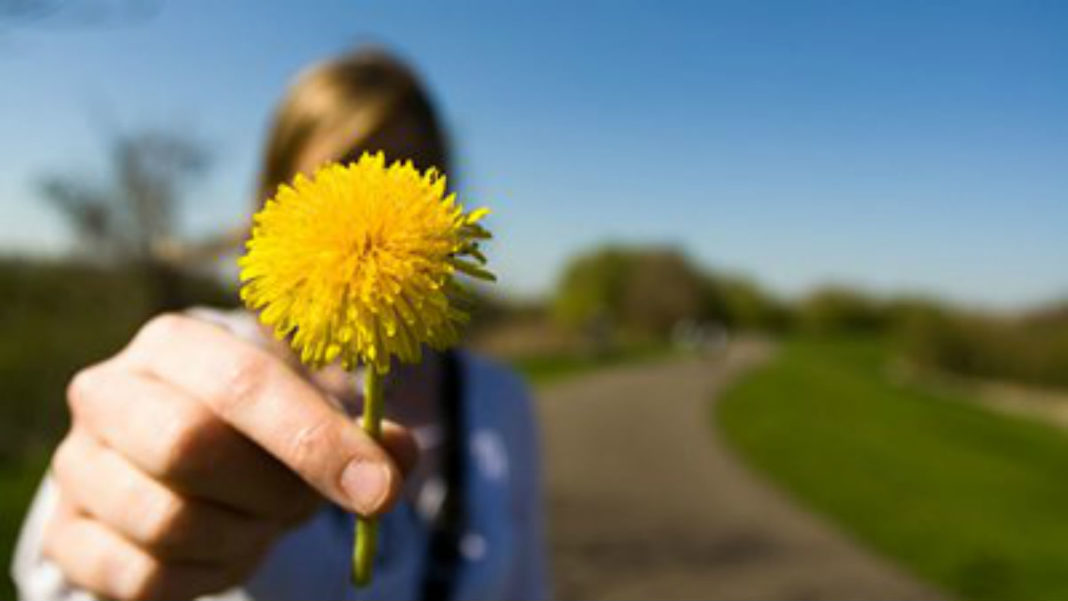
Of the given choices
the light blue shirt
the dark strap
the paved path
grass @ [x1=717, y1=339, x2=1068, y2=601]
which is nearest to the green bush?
grass @ [x1=717, y1=339, x2=1068, y2=601]

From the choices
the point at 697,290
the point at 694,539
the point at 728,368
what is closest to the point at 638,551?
the point at 694,539

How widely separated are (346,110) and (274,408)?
1.60m

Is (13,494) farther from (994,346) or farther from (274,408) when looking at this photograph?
(994,346)

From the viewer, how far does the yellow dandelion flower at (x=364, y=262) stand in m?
0.54

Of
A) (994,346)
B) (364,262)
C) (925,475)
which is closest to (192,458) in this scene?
(364,262)

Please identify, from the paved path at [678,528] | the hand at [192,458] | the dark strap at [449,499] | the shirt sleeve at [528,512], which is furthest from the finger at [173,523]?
the paved path at [678,528]

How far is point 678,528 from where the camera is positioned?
1221 centimetres

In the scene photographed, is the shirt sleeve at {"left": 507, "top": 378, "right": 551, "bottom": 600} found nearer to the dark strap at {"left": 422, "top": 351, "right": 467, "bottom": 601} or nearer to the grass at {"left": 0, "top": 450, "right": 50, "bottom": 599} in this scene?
the dark strap at {"left": 422, "top": 351, "right": 467, "bottom": 601}

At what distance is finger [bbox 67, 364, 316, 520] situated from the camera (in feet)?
2.63

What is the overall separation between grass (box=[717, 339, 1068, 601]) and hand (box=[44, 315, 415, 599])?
10.9 metres

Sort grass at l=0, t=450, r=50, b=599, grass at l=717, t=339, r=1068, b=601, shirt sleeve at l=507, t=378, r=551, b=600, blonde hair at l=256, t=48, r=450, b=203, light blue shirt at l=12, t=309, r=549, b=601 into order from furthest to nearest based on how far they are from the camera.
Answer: grass at l=717, t=339, r=1068, b=601 → shirt sleeve at l=507, t=378, r=551, b=600 → blonde hair at l=256, t=48, r=450, b=203 → grass at l=0, t=450, r=50, b=599 → light blue shirt at l=12, t=309, r=549, b=601

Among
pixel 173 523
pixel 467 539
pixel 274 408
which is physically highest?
pixel 274 408

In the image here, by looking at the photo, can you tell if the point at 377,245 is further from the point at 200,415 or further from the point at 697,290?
the point at 697,290

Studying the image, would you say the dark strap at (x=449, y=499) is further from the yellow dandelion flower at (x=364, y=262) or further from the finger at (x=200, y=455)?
the yellow dandelion flower at (x=364, y=262)
